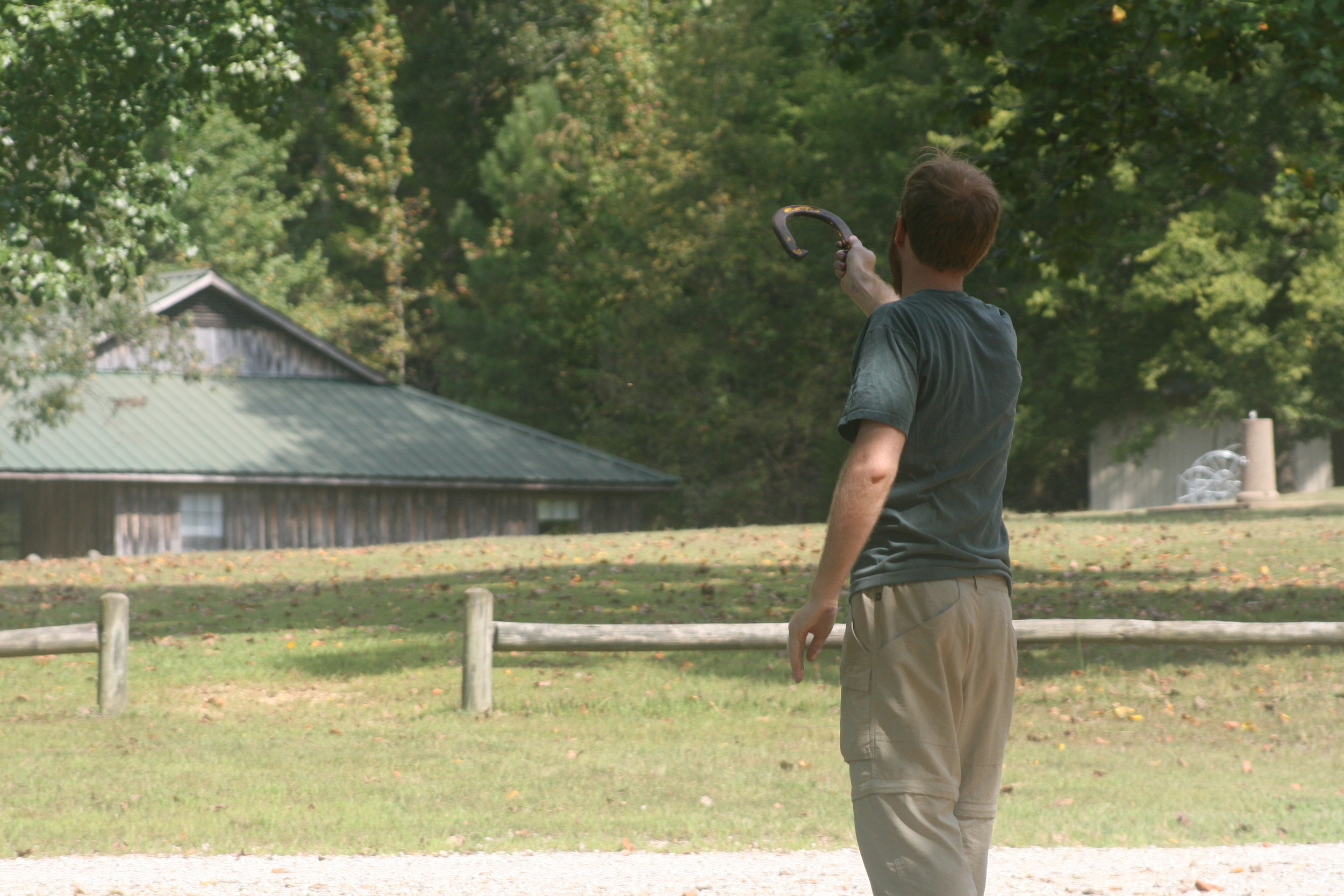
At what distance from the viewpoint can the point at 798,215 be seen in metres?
4.59

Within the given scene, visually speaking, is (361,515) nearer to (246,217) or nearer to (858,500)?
(246,217)

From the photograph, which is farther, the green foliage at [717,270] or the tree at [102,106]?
the green foliage at [717,270]

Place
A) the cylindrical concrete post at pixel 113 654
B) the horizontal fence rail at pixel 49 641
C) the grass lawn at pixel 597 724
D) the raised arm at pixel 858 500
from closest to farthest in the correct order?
the raised arm at pixel 858 500 < the grass lawn at pixel 597 724 < the horizontal fence rail at pixel 49 641 < the cylindrical concrete post at pixel 113 654

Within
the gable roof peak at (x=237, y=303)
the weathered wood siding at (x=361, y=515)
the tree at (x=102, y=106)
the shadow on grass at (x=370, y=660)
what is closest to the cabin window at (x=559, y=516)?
the weathered wood siding at (x=361, y=515)

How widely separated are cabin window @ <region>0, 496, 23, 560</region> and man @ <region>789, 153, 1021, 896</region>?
117 ft

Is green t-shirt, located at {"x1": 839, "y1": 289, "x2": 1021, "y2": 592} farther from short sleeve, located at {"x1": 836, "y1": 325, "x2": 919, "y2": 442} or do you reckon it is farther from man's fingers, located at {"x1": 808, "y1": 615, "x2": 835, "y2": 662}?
Answer: man's fingers, located at {"x1": 808, "y1": 615, "x2": 835, "y2": 662}

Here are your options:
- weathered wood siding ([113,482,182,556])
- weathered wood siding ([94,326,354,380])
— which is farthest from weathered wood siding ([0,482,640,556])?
weathered wood siding ([94,326,354,380])

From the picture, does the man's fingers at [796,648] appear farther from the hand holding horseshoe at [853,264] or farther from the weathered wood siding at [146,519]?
the weathered wood siding at [146,519]

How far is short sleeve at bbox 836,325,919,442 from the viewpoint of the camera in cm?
375

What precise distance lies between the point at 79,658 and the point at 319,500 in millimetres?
20147

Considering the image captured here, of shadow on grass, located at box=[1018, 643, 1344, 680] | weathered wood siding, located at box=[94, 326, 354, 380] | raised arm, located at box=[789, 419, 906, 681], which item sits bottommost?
shadow on grass, located at box=[1018, 643, 1344, 680]

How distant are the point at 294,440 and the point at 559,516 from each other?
7.22 metres

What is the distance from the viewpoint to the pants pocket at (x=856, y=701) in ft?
12.5

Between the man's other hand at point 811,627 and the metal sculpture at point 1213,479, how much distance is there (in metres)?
32.8
